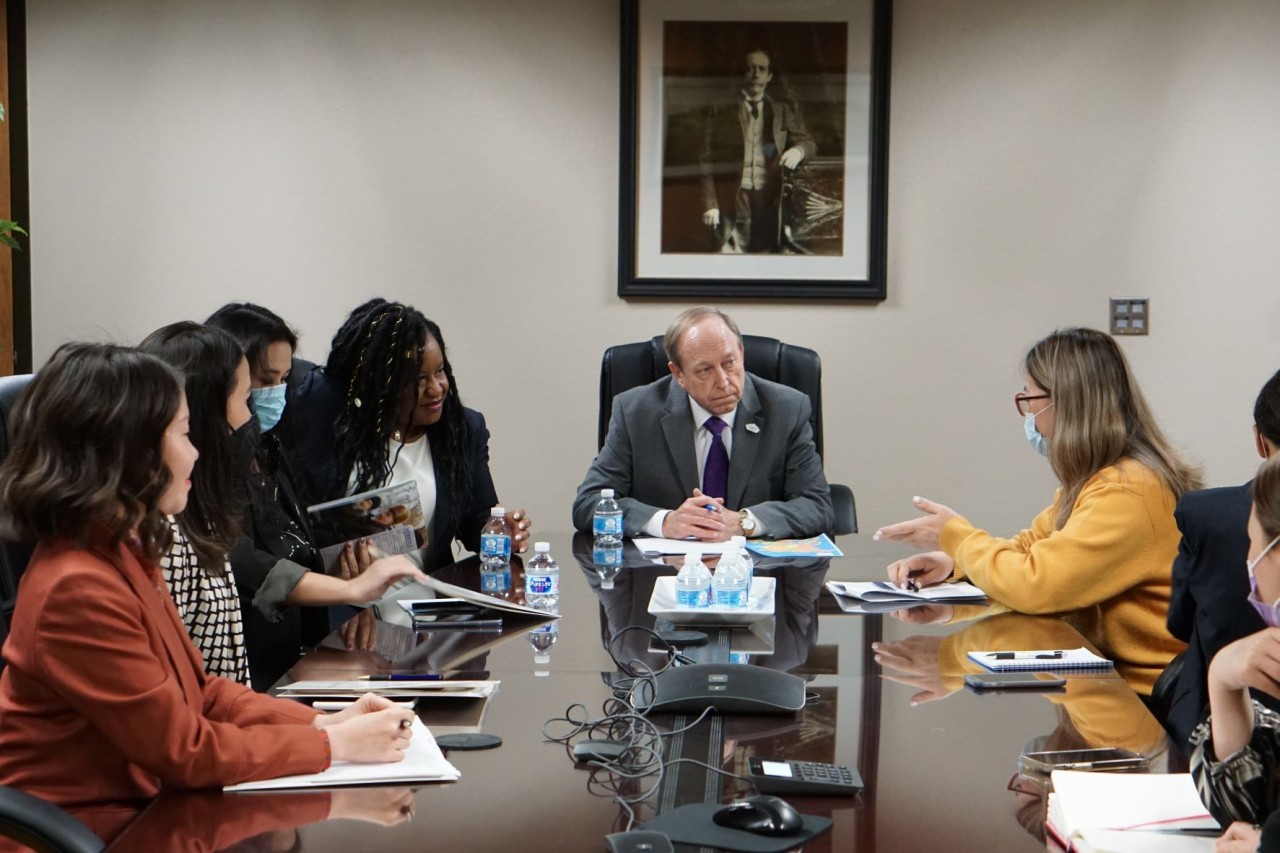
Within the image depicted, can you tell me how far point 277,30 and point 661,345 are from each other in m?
1.90

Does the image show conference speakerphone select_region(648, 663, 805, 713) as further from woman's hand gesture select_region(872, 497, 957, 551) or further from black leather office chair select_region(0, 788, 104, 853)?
woman's hand gesture select_region(872, 497, 957, 551)

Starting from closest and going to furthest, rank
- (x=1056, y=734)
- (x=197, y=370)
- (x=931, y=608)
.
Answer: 1. (x=1056, y=734)
2. (x=197, y=370)
3. (x=931, y=608)

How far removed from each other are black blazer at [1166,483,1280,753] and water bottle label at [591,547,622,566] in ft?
4.30

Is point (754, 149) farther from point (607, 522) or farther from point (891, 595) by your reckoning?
point (891, 595)

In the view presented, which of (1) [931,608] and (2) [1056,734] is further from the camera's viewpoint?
(1) [931,608]

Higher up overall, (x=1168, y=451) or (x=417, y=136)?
(x=417, y=136)

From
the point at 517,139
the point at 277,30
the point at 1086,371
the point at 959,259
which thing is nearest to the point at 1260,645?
the point at 1086,371

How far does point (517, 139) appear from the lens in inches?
189

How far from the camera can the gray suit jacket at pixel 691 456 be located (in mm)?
3768

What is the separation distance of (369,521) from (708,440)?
4.34ft

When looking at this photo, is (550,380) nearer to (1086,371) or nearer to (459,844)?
(1086,371)

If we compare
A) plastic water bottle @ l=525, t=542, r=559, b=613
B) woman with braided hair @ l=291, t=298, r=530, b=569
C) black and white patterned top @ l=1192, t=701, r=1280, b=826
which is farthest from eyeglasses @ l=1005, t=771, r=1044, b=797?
woman with braided hair @ l=291, t=298, r=530, b=569

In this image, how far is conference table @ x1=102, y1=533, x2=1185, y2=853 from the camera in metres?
1.48

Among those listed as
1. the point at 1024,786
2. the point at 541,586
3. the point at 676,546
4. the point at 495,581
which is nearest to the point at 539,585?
the point at 541,586
